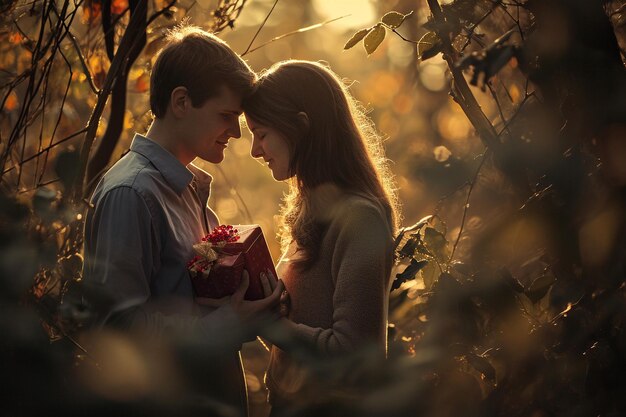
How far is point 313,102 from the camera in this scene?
8.15 feet

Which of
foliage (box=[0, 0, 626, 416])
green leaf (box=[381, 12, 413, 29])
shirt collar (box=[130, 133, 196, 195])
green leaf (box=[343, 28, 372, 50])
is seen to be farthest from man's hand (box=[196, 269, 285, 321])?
green leaf (box=[381, 12, 413, 29])

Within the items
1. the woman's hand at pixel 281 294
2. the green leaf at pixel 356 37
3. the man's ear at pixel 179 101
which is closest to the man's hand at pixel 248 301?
the woman's hand at pixel 281 294

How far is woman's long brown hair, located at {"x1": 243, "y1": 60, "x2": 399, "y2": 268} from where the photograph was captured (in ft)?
7.99

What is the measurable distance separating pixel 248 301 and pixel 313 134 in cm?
60

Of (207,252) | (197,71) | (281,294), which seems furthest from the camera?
(197,71)

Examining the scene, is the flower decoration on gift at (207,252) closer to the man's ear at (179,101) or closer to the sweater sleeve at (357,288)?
the sweater sleeve at (357,288)

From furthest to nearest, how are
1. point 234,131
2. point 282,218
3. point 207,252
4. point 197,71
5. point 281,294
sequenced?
point 282,218 < point 234,131 < point 197,71 < point 281,294 < point 207,252

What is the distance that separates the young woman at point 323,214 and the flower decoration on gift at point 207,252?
0.83ft

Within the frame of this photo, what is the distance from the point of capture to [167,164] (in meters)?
2.46

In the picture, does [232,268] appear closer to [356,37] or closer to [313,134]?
[313,134]

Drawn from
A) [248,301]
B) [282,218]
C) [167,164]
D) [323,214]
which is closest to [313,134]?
[323,214]

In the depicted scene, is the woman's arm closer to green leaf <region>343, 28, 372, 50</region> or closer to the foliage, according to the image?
the foliage

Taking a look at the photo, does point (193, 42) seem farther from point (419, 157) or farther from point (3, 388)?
point (3, 388)

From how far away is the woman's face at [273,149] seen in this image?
2.48 meters
